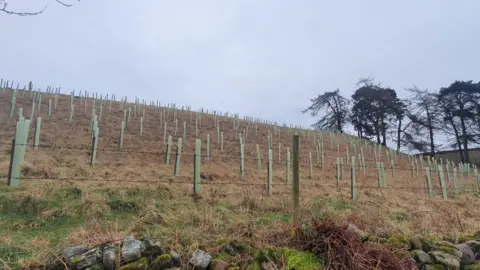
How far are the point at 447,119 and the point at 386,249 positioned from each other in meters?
40.5

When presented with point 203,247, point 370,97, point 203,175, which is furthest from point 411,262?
point 370,97

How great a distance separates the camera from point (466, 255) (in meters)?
3.78

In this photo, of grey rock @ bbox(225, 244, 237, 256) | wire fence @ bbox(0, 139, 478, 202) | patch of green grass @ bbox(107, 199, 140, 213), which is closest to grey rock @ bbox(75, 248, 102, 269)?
grey rock @ bbox(225, 244, 237, 256)

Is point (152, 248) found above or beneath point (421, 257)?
above

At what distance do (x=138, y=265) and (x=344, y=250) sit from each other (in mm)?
1896

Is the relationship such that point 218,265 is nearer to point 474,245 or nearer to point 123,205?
point 123,205

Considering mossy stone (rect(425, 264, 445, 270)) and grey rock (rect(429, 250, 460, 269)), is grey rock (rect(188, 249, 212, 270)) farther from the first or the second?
grey rock (rect(429, 250, 460, 269))

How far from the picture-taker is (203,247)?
302cm

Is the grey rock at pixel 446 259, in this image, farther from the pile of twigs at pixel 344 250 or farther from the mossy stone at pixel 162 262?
the mossy stone at pixel 162 262

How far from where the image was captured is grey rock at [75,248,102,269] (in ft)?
8.39

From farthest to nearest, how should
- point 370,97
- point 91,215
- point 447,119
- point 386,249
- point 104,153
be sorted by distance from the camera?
point 370,97 < point 447,119 < point 104,153 < point 91,215 < point 386,249

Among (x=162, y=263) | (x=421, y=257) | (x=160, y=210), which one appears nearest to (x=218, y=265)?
(x=162, y=263)

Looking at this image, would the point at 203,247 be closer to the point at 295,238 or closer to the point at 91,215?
the point at 295,238

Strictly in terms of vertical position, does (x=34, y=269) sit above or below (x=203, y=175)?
below
